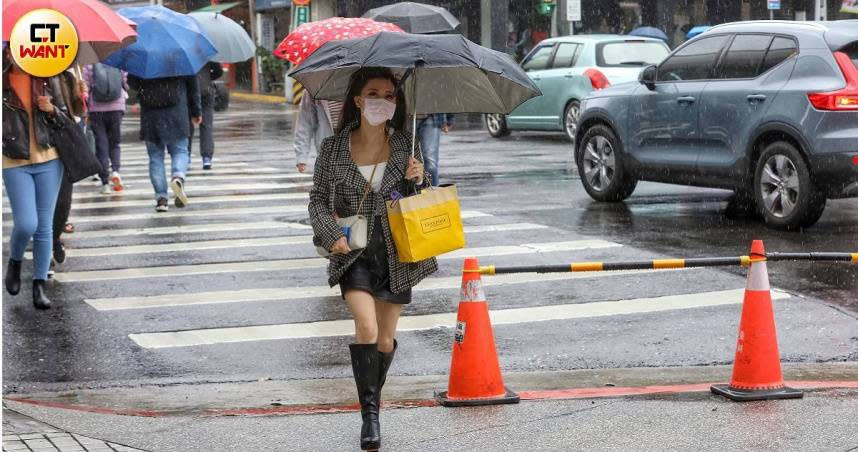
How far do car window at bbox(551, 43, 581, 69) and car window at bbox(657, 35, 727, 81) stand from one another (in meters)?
8.96

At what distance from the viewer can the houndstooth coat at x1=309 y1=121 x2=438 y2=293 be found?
18.5ft

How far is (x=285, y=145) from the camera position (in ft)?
78.4

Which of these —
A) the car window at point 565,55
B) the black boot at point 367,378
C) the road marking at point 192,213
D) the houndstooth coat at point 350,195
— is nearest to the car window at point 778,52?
the road marking at point 192,213

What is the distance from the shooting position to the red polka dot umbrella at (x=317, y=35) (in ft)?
30.5

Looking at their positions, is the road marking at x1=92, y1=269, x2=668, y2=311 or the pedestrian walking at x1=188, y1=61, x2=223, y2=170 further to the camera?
the pedestrian walking at x1=188, y1=61, x2=223, y2=170

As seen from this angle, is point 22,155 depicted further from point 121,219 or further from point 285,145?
point 285,145

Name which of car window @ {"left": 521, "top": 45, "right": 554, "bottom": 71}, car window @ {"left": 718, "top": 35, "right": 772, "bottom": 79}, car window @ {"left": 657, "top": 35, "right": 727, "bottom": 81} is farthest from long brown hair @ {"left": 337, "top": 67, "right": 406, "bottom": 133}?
car window @ {"left": 521, "top": 45, "right": 554, "bottom": 71}

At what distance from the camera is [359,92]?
225 inches

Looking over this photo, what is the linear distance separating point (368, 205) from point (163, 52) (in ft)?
27.7

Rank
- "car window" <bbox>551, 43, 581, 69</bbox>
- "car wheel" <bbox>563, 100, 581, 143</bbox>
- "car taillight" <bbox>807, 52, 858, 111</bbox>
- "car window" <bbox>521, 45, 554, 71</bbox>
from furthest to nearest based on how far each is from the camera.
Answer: "car window" <bbox>521, 45, 554, 71</bbox>
"car window" <bbox>551, 43, 581, 69</bbox>
"car wheel" <bbox>563, 100, 581, 143</bbox>
"car taillight" <bbox>807, 52, 858, 111</bbox>

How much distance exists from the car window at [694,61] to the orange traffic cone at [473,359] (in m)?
6.99

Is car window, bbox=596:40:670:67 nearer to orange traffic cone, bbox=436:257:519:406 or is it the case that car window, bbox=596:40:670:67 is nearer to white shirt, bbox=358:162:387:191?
orange traffic cone, bbox=436:257:519:406

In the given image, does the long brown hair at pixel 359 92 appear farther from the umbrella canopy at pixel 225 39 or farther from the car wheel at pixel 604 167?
the umbrella canopy at pixel 225 39

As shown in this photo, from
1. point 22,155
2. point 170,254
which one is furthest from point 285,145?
point 22,155
